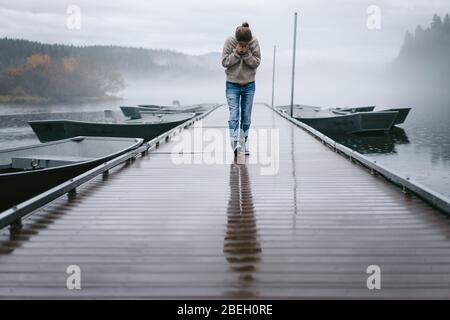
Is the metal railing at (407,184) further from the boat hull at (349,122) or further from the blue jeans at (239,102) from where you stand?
the boat hull at (349,122)

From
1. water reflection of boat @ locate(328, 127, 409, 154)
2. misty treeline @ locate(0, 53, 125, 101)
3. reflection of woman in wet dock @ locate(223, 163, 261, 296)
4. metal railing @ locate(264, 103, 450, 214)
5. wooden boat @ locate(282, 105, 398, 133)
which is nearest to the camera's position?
reflection of woman in wet dock @ locate(223, 163, 261, 296)

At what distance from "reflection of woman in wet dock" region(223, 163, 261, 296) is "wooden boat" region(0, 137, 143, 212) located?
398 cm

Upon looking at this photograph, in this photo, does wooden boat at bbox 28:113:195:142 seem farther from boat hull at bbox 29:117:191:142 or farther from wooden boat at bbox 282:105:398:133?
wooden boat at bbox 282:105:398:133

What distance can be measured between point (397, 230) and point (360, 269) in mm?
984

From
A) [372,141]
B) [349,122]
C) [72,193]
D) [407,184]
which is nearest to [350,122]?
[349,122]

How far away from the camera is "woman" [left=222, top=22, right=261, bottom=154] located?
22.2 feet

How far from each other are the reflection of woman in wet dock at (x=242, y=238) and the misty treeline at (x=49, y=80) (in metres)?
101

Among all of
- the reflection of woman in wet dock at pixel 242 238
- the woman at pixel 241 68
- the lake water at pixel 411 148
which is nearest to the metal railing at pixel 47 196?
the reflection of woman in wet dock at pixel 242 238

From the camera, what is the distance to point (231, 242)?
3590mm

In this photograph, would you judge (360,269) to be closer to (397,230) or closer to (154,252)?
(397,230)

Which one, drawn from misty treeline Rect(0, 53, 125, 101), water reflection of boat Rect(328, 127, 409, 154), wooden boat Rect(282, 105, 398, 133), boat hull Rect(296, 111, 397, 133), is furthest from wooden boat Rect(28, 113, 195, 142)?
misty treeline Rect(0, 53, 125, 101)

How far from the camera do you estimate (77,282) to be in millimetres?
2865

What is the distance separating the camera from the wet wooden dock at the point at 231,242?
2820 millimetres
